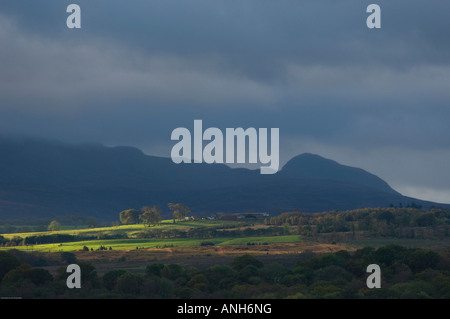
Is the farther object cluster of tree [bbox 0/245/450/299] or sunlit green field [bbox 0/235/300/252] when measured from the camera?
sunlit green field [bbox 0/235/300/252]

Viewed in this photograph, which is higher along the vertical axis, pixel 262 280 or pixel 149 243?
pixel 149 243

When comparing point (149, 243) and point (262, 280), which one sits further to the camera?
point (149, 243)

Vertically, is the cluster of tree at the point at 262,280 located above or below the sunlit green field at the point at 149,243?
below

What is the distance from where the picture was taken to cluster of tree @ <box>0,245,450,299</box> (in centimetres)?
8344

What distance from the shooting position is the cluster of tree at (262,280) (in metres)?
83.4

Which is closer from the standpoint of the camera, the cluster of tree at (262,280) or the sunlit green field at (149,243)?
the cluster of tree at (262,280)

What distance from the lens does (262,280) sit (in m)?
96.8

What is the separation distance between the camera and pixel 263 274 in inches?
3969

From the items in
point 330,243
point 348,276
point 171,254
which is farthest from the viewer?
point 330,243
